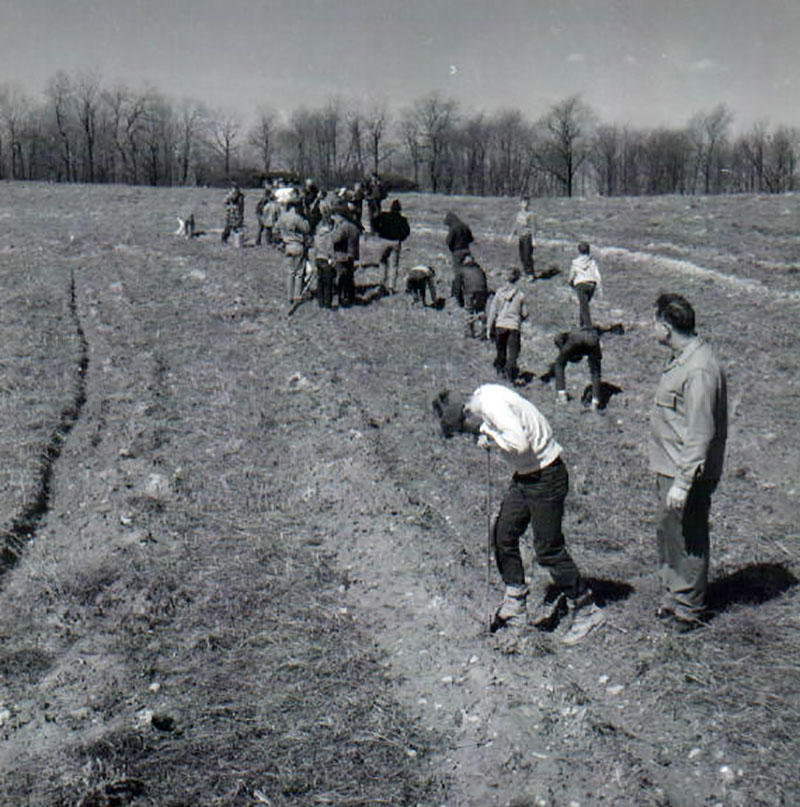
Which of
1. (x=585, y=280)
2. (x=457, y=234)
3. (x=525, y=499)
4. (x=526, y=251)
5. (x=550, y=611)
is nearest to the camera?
(x=525, y=499)

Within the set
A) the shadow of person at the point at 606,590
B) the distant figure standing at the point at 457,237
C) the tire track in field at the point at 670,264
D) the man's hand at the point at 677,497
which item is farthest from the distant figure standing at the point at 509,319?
the tire track in field at the point at 670,264

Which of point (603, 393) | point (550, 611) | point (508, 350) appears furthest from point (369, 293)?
point (550, 611)

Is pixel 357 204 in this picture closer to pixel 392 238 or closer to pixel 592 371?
pixel 392 238

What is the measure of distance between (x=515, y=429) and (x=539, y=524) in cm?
67

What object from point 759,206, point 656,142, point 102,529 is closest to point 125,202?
point 759,206

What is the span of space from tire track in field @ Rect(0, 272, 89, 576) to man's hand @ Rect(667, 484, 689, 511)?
17.1ft

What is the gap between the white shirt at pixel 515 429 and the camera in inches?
205

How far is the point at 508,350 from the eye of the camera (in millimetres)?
12578

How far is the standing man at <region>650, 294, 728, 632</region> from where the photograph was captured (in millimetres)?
5027

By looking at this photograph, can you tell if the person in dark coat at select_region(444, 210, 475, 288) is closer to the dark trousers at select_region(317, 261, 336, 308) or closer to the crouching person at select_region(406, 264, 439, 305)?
the crouching person at select_region(406, 264, 439, 305)

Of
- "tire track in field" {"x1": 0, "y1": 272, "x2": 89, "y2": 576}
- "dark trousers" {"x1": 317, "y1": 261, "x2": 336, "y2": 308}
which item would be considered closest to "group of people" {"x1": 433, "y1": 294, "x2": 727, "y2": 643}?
"tire track in field" {"x1": 0, "y1": 272, "x2": 89, "y2": 576}

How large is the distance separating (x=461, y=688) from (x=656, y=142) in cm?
9800

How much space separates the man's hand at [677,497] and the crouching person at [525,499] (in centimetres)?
65

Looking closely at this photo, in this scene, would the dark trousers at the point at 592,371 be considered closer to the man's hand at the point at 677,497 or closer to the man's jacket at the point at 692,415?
the man's jacket at the point at 692,415
